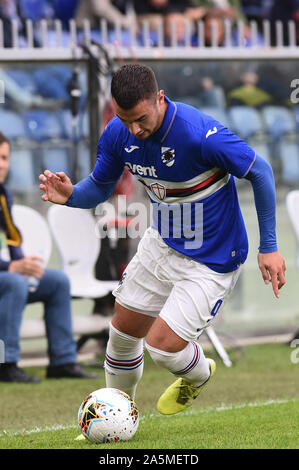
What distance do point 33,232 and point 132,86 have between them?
4.42 meters

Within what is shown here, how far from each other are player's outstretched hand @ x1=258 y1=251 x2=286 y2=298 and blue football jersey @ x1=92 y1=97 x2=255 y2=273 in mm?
326

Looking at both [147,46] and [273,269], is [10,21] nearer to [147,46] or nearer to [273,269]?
[147,46]

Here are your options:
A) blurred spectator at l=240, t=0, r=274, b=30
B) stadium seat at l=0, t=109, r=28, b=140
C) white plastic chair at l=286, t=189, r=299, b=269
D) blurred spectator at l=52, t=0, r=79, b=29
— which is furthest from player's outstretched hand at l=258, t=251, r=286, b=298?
blurred spectator at l=240, t=0, r=274, b=30

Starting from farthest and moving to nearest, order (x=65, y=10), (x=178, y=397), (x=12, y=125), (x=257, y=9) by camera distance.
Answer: (x=257, y=9) < (x=65, y=10) < (x=12, y=125) < (x=178, y=397)

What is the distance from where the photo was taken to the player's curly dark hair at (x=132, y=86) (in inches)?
199

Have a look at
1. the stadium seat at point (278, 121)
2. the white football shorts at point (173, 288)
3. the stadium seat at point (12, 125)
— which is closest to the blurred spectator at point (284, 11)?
the stadium seat at point (278, 121)

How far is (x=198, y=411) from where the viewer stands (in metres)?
6.92

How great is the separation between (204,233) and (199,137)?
2.01ft

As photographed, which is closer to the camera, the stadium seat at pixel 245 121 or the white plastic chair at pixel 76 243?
the white plastic chair at pixel 76 243

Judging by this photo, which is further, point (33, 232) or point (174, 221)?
point (33, 232)

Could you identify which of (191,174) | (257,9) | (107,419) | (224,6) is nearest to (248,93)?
(224,6)

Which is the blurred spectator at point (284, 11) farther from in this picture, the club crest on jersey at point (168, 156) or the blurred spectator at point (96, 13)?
the club crest on jersey at point (168, 156)

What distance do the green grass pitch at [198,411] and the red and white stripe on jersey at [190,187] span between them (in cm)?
142
